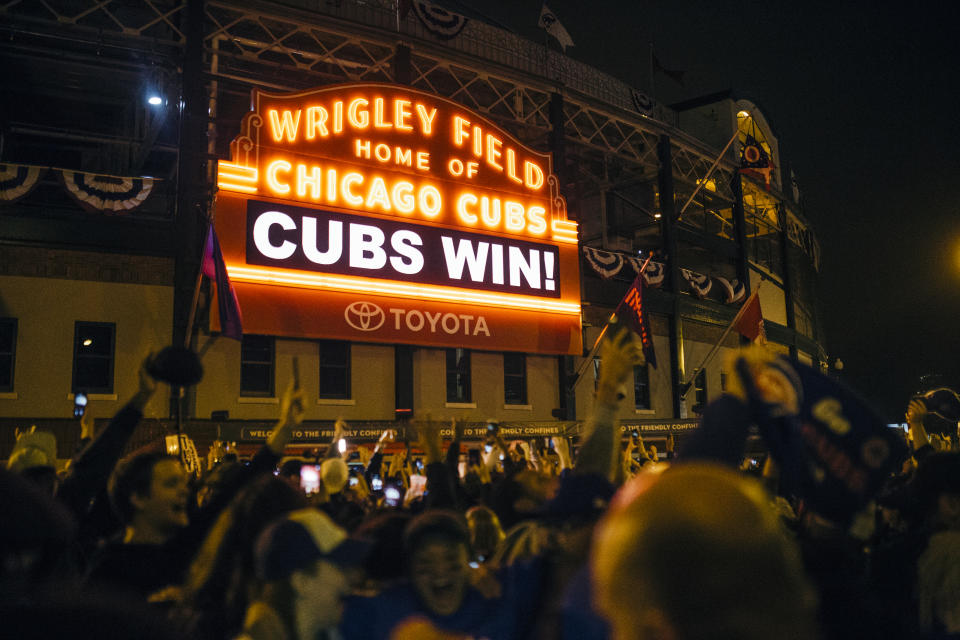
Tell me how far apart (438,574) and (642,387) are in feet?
80.3

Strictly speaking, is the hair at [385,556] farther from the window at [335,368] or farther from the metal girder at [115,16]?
the metal girder at [115,16]

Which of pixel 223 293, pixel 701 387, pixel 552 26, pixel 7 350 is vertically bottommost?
pixel 701 387

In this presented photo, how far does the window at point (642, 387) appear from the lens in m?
26.5

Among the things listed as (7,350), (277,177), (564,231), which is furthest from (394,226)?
(7,350)

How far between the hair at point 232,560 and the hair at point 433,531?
531 millimetres

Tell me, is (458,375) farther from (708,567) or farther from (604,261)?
(708,567)

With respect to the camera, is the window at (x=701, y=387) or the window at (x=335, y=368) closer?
the window at (x=335, y=368)

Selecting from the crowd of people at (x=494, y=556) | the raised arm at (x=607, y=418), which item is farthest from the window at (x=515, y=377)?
the raised arm at (x=607, y=418)

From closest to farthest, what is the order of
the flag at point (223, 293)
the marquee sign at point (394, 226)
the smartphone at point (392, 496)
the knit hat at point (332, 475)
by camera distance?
the knit hat at point (332, 475), the smartphone at point (392, 496), the flag at point (223, 293), the marquee sign at point (394, 226)

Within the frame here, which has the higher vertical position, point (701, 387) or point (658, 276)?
point (658, 276)

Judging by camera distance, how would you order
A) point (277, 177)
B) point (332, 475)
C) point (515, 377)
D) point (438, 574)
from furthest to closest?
1. point (515, 377)
2. point (277, 177)
3. point (332, 475)
4. point (438, 574)

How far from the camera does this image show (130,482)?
11.5 ft

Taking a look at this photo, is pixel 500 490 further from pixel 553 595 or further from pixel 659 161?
pixel 659 161

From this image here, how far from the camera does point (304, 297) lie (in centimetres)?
1775
